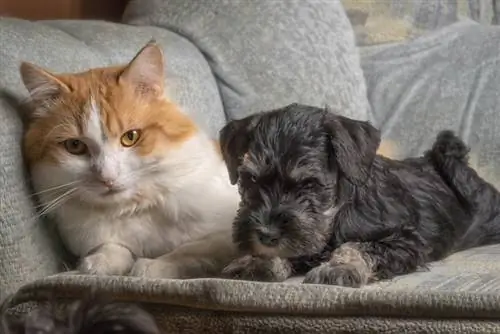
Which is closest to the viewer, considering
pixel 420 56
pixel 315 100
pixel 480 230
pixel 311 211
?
pixel 311 211

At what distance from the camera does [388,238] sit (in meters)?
1.79

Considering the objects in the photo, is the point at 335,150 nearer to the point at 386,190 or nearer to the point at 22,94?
the point at 386,190

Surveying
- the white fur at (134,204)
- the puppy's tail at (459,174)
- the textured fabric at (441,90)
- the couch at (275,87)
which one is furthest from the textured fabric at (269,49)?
the white fur at (134,204)

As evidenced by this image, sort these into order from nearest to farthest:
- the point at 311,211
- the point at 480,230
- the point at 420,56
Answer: the point at 311,211, the point at 480,230, the point at 420,56

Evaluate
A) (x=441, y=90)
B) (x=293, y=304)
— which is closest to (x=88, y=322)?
(x=293, y=304)

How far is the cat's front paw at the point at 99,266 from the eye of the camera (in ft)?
5.59

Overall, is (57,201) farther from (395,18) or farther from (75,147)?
(395,18)

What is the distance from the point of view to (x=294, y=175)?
1696 mm

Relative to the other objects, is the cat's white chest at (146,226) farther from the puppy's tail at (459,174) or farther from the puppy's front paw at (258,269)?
the puppy's tail at (459,174)

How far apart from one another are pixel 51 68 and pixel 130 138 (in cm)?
36

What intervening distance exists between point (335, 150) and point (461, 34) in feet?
4.00

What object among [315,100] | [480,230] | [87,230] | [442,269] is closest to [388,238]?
[442,269]

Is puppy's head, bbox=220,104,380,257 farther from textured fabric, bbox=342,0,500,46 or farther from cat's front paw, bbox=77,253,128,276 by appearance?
textured fabric, bbox=342,0,500,46

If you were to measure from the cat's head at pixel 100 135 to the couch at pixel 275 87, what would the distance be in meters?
0.06
